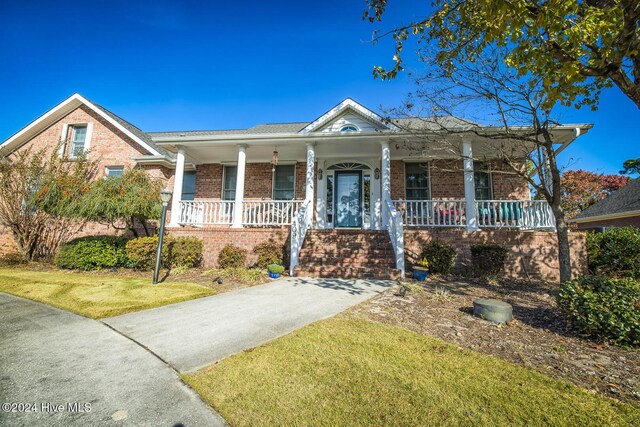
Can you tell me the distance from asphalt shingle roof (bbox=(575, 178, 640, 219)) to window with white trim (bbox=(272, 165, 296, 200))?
19.3 m

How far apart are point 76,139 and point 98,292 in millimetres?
12294

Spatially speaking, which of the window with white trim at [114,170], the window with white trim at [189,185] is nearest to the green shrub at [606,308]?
the window with white trim at [189,185]

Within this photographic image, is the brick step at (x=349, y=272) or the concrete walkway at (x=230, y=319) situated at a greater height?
the brick step at (x=349, y=272)

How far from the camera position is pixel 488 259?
7.84m

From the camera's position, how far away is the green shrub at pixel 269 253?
861 cm

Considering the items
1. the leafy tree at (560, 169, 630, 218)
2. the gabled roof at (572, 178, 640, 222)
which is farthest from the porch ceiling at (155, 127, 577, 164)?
the leafy tree at (560, 169, 630, 218)

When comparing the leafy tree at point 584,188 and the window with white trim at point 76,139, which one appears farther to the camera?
the leafy tree at point 584,188

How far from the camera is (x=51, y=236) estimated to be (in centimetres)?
1200

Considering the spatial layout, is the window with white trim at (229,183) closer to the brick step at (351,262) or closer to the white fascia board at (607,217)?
the brick step at (351,262)

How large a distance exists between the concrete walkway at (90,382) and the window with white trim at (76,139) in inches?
521

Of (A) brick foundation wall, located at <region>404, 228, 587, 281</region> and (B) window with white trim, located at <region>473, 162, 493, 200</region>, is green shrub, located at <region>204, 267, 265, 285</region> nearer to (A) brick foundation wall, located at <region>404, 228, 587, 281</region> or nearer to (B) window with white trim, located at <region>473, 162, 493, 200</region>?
(A) brick foundation wall, located at <region>404, 228, 587, 281</region>

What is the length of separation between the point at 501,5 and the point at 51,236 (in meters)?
16.9

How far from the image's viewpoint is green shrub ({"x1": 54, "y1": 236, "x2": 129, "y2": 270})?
9.08m

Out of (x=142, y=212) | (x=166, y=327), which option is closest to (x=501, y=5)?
(x=166, y=327)
